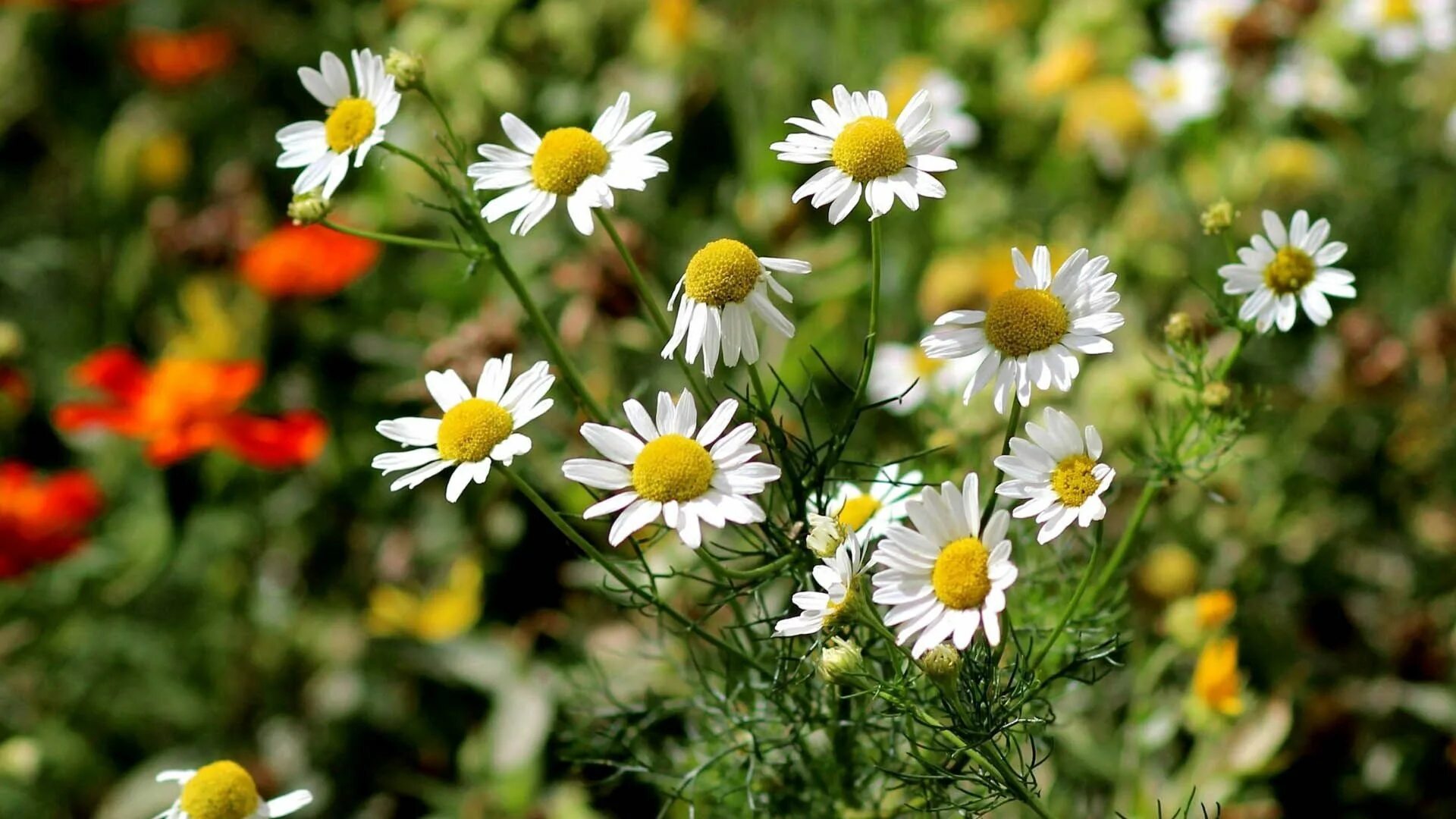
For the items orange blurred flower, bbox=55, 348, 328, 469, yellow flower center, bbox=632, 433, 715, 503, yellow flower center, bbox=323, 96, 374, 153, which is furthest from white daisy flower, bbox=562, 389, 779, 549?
orange blurred flower, bbox=55, 348, 328, 469

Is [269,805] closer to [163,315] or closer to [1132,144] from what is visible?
[163,315]

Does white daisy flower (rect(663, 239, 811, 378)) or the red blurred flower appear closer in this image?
white daisy flower (rect(663, 239, 811, 378))

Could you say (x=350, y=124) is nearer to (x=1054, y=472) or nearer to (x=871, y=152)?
(x=871, y=152)

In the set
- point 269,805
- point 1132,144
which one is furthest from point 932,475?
point 1132,144

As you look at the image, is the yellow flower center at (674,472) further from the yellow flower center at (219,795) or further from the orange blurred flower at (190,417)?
the orange blurred flower at (190,417)

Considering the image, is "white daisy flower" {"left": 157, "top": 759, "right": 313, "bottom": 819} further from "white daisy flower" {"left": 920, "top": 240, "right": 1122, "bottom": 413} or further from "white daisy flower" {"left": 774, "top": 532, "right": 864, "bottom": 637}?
"white daisy flower" {"left": 920, "top": 240, "right": 1122, "bottom": 413}
